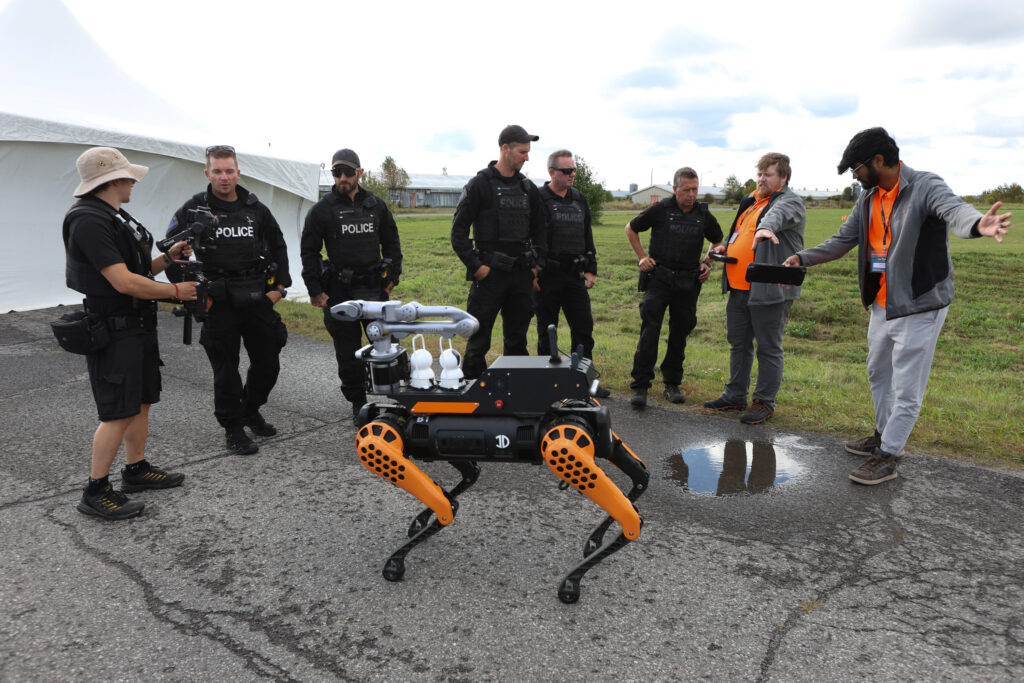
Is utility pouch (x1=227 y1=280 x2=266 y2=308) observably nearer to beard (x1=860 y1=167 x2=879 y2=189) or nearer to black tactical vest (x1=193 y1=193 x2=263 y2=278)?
black tactical vest (x1=193 y1=193 x2=263 y2=278)

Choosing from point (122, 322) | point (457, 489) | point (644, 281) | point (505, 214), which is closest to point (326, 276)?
point (505, 214)

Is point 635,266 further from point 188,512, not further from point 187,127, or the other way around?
point 188,512

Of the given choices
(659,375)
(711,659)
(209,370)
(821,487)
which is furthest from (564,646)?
(209,370)

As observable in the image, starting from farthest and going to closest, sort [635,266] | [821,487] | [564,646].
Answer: [635,266] < [821,487] < [564,646]

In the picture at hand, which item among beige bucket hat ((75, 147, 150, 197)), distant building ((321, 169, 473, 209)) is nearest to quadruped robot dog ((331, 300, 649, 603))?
beige bucket hat ((75, 147, 150, 197))

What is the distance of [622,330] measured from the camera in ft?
33.4

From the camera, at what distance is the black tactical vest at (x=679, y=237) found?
5.58 meters

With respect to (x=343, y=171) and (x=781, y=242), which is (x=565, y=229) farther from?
(x=343, y=171)

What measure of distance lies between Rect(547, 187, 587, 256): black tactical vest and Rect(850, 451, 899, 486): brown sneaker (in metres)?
2.88

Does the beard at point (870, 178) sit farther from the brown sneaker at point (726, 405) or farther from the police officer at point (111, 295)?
the police officer at point (111, 295)

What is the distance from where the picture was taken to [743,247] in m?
5.16

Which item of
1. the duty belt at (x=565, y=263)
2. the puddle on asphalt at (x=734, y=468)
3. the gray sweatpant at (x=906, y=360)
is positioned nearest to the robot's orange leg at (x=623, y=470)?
the puddle on asphalt at (x=734, y=468)

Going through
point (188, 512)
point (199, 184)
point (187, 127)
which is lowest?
point (188, 512)

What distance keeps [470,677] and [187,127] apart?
38.6 feet
